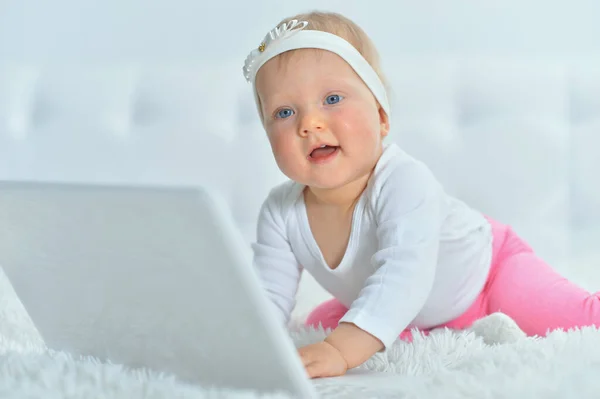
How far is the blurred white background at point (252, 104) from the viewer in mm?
1914

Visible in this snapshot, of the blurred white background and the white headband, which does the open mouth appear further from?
the blurred white background

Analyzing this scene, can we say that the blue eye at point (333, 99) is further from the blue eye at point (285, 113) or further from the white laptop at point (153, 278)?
the white laptop at point (153, 278)

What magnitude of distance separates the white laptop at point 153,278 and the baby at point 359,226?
22cm

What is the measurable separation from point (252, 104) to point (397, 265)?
37.9 inches

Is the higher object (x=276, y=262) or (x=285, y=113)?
(x=285, y=113)

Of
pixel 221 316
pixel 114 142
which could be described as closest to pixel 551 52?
pixel 114 142

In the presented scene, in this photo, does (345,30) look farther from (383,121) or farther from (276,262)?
(276,262)

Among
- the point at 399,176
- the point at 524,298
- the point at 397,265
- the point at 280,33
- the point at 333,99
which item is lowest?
the point at 524,298

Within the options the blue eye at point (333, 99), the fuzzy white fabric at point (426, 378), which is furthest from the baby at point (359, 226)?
the fuzzy white fabric at point (426, 378)

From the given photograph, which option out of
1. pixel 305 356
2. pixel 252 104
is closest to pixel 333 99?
pixel 305 356

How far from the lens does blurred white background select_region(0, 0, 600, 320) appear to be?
1.91 m

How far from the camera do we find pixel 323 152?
47.0 inches

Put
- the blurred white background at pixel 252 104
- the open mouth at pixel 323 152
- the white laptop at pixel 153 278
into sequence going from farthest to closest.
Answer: the blurred white background at pixel 252 104 < the open mouth at pixel 323 152 < the white laptop at pixel 153 278

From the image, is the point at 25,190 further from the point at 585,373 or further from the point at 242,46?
the point at 242,46
